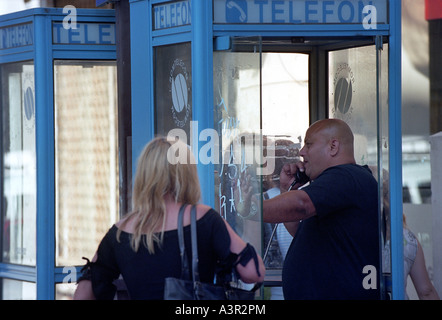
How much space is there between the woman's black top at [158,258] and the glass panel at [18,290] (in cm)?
226

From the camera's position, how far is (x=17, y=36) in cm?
535

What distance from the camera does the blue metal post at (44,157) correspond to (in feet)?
17.0

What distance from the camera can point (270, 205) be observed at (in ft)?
13.8

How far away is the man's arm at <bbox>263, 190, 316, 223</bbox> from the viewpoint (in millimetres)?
4156

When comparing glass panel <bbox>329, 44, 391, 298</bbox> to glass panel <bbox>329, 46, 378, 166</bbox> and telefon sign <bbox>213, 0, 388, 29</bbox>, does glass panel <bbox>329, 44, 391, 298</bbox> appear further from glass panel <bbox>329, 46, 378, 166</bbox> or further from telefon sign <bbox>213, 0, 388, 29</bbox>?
telefon sign <bbox>213, 0, 388, 29</bbox>

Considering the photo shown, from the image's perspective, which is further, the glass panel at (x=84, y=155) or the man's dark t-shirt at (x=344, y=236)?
the glass panel at (x=84, y=155)

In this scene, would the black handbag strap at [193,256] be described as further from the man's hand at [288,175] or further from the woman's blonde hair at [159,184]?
the man's hand at [288,175]

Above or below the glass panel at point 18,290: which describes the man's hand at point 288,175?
above

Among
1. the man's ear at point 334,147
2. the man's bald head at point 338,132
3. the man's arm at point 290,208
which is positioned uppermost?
the man's bald head at point 338,132

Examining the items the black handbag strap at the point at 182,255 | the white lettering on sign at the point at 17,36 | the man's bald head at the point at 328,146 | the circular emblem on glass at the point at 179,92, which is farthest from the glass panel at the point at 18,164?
the black handbag strap at the point at 182,255

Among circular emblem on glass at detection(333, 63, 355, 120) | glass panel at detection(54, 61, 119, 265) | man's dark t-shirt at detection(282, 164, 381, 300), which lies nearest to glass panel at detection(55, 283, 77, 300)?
glass panel at detection(54, 61, 119, 265)

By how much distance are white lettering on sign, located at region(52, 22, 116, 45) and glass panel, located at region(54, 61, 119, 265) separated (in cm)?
14
